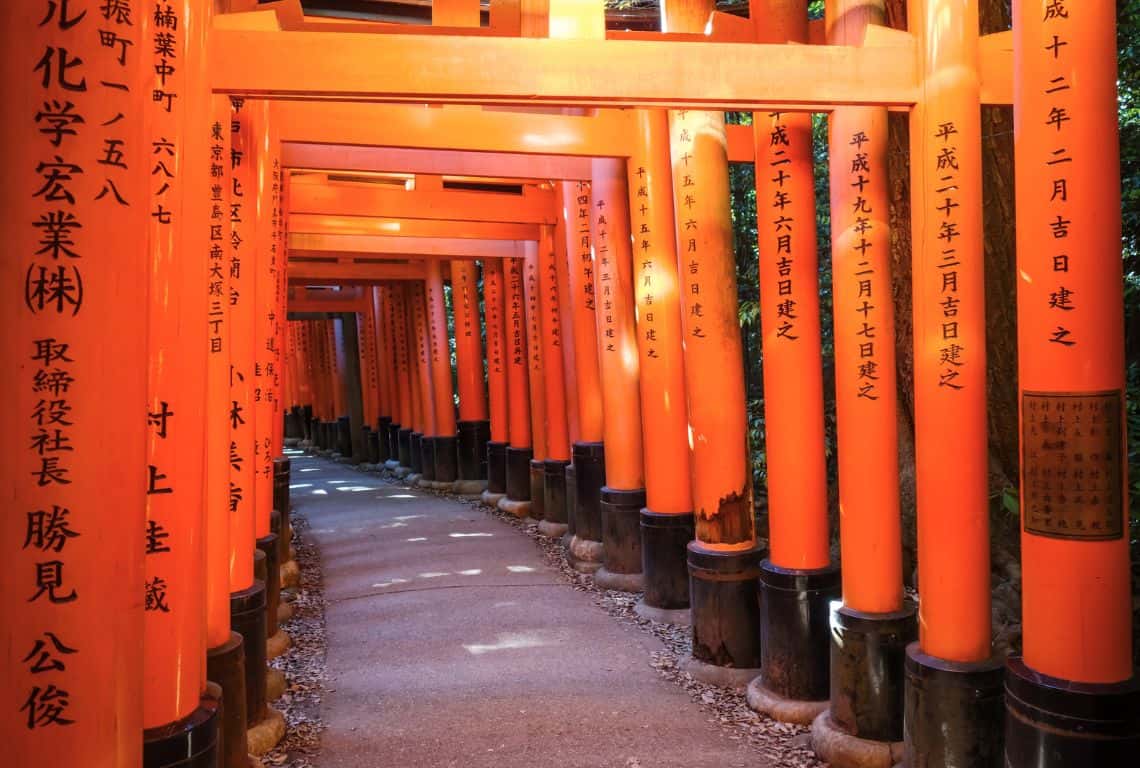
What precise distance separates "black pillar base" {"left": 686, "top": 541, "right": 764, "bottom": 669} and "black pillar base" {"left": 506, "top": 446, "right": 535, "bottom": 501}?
22.8 feet

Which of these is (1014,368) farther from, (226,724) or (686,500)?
(226,724)

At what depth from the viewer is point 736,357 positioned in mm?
5715

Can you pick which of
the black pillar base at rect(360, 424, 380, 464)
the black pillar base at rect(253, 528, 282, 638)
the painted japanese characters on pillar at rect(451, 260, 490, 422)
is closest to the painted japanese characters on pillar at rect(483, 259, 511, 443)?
the painted japanese characters on pillar at rect(451, 260, 490, 422)

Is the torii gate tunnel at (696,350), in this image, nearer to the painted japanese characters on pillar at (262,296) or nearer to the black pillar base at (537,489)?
the painted japanese characters on pillar at (262,296)

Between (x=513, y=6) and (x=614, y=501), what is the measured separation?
443 centimetres

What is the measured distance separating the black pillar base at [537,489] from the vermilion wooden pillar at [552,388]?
17.7 inches

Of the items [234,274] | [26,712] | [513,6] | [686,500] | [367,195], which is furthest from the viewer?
[367,195]

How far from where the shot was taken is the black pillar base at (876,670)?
4340 mm

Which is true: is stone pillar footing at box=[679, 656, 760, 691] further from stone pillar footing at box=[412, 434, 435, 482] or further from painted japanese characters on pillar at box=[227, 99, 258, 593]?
stone pillar footing at box=[412, 434, 435, 482]

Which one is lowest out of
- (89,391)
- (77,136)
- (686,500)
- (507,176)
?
(686,500)

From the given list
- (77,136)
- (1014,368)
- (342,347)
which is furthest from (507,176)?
(342,347)

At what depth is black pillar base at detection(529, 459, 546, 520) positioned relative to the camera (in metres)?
11.7

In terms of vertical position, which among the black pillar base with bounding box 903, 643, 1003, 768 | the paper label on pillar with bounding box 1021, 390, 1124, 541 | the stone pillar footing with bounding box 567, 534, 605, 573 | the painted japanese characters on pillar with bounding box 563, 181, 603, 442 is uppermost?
the painted japanese characters on pillar with bounding box 563, 181, 603, 442

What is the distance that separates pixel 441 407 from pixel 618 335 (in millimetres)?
7641
